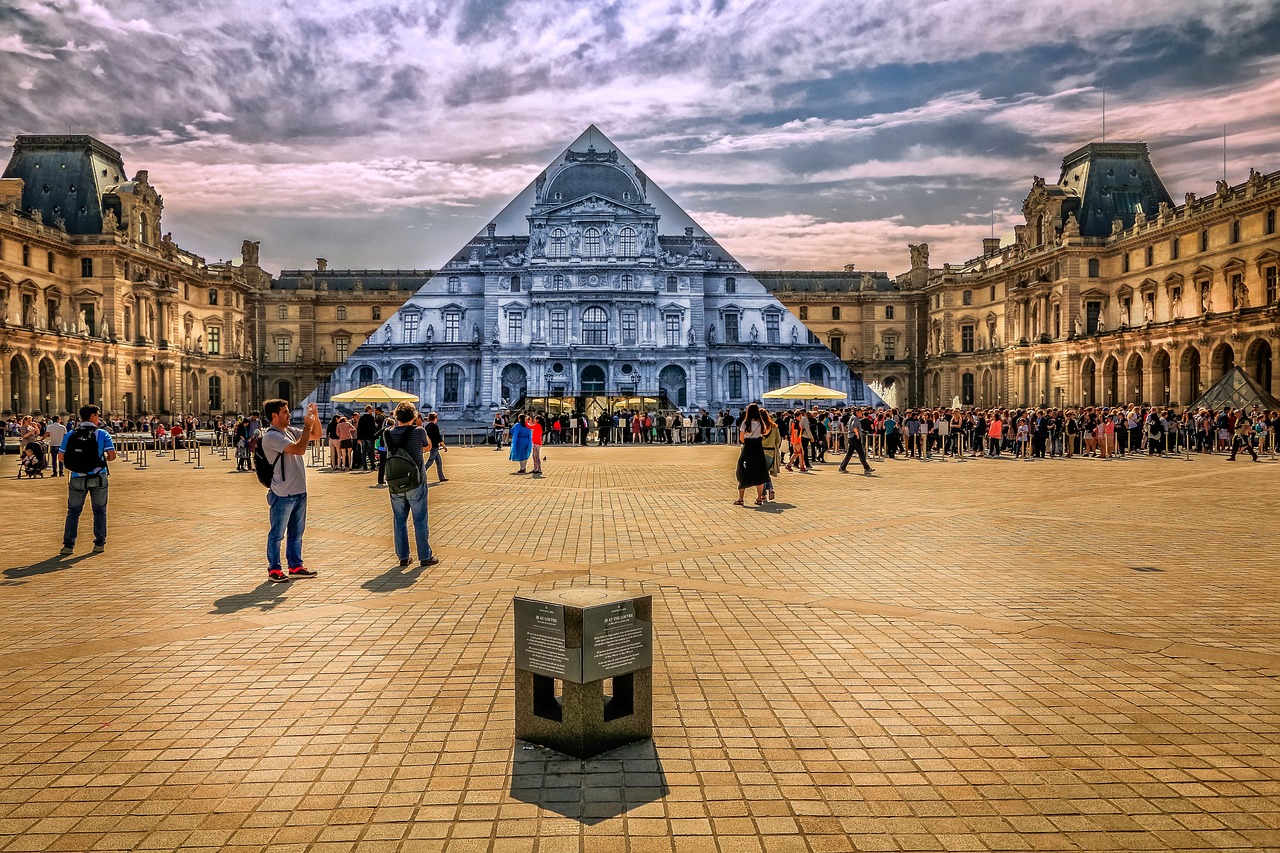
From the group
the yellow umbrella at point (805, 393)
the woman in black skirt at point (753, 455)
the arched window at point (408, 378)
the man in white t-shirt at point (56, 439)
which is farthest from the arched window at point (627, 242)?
the woman in black skirt at point (753, 455)

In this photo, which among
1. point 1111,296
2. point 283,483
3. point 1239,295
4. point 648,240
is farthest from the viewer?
point 1111,296

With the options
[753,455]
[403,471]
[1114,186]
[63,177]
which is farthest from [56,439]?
[1114,186]

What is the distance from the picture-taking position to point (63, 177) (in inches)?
2076

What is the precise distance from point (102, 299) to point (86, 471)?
49.0 meters

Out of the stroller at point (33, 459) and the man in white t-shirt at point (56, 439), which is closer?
the man in white t-shirt at point (56, 439)

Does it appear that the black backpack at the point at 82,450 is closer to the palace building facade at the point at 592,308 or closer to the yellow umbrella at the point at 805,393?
the yellow umbrella at the point at 805,393

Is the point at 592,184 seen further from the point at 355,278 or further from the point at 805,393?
the point at 355,278

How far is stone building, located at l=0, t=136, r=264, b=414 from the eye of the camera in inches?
1759

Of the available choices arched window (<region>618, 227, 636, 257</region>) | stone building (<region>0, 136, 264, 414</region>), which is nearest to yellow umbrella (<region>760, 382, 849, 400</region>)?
arched window (<region>618, 227, 636, 257</region>)

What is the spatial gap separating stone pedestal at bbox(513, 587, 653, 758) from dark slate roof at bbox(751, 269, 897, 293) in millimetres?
68883

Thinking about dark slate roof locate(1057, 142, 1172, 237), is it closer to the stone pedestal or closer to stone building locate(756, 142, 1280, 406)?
stone building locate(756, 142, 1280, 406)

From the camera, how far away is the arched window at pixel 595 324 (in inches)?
1640

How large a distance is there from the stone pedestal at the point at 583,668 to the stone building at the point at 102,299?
48.3m

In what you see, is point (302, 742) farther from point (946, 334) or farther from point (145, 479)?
point (946, 334)
